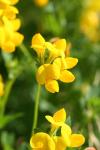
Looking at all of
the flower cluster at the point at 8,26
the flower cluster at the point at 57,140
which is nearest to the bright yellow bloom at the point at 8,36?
the flower cluster at the point at 8,26

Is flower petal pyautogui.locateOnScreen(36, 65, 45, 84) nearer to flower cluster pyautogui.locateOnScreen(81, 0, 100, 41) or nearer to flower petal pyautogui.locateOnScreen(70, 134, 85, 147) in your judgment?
flower petal pyautogui.locateOnScreen(70, 134, 85, 147)

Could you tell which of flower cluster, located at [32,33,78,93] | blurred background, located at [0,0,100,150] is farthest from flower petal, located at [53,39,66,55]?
blurred background, located at [0,0,100,150]

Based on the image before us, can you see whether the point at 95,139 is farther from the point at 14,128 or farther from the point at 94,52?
the point at 94,52

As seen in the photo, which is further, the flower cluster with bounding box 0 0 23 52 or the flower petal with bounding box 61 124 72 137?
the flower cluster with bounding box 0 0 23 52

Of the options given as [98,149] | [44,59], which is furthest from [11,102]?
[44,59]

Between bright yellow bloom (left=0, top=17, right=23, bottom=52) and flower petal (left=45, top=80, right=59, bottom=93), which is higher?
bright yellow bloom (left=0, top=17, right=23, bottom=52)

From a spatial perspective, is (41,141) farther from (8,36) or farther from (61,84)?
(61,84)

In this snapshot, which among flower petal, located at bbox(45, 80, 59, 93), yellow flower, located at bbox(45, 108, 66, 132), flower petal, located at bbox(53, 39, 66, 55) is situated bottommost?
yellow flower, located at bbox(45, 108, 66, 132)
